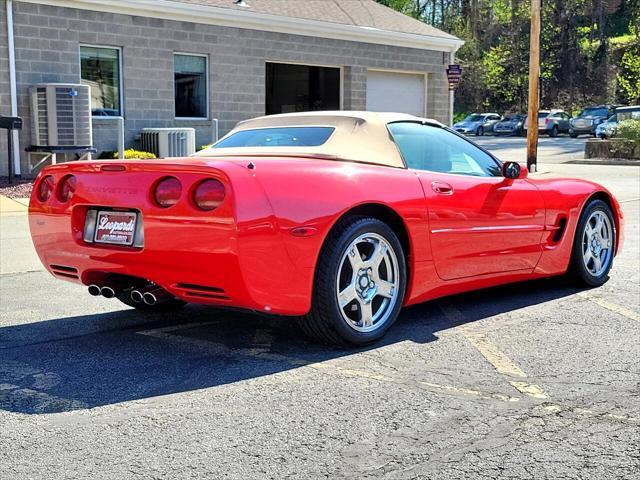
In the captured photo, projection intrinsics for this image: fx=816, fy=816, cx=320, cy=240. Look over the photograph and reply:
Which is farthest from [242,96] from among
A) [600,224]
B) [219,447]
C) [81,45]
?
[219,447]

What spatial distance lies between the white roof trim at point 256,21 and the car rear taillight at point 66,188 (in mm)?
11116

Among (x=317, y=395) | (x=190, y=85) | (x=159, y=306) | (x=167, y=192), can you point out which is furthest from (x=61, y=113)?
(x=317, y=395)

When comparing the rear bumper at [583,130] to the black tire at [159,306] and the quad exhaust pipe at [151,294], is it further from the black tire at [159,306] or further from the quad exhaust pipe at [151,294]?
the quad exhaust pipe at [151,294]

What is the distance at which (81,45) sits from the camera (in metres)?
15.5

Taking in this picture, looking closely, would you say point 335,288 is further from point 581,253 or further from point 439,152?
point 581,253

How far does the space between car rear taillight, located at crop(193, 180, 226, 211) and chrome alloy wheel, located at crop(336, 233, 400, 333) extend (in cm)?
78

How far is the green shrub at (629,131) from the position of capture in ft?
81.4

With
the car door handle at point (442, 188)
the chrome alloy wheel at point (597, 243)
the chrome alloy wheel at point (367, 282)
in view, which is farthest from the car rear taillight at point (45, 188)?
the chrome alloy wheel at point (597, 243)

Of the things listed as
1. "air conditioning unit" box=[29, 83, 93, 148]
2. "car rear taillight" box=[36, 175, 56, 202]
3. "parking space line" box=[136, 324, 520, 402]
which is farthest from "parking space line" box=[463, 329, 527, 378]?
"air conditioning unit" box=[29, 83, 93, 148]

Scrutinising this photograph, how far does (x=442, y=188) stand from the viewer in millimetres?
5113

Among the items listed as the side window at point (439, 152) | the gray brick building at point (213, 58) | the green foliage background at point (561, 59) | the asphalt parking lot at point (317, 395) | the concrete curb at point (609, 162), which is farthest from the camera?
the green foliage background at point (561, 59)

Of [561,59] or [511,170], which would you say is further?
[561,59]

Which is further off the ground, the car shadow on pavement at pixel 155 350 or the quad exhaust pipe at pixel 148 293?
the quad exhaust pipe at pixel 148 293

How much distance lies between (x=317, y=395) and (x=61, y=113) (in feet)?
38.7
